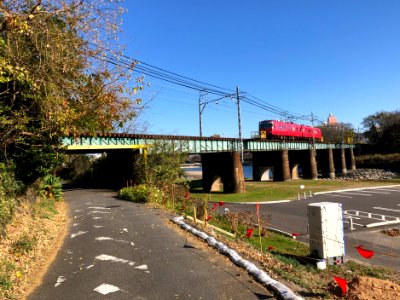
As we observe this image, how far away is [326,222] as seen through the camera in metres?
10.8

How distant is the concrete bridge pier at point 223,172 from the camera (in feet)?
142

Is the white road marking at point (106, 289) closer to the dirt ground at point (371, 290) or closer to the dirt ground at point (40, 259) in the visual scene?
the dirt ground at point (40, 259)

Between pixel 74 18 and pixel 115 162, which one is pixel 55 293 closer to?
pixel 74 18

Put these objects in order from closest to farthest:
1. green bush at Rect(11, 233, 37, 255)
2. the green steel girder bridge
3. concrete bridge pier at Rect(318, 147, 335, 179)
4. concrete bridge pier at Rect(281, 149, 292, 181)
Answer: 1. green bush at Rect(11, 233, 37, 255)
2. the green steel girder bridge
3. concrete bridge pier at Rect(281, 149, 292, 181)
4. concrete bridge pier at Rect(318, 147, 335, 179)

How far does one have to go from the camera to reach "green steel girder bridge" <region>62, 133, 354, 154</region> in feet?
90.5

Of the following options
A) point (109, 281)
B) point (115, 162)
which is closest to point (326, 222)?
point (109, 281)

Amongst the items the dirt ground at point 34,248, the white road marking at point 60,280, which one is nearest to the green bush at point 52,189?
the dirt ground at point 34,248

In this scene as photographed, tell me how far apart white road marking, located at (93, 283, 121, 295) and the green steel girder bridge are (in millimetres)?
5682

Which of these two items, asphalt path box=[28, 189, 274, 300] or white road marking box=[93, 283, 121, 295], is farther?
white road marking box=[93, 283, 121, 295]

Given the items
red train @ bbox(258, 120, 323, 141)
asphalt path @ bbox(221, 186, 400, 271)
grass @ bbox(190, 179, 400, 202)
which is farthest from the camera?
red train @ bbox(258, 120, 323, 141)

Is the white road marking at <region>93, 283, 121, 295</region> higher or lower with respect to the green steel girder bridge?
lower

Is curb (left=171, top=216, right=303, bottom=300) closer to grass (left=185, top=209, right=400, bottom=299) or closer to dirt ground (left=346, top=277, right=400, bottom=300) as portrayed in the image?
grass (left=185, top=209, right=400, bottom=299)

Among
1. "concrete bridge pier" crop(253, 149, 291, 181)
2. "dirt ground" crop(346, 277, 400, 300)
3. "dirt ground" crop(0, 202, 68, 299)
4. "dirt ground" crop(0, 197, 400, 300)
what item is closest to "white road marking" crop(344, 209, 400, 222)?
"dirt ground" crop(0, 197, 400, 300)

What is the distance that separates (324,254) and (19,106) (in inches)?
413
